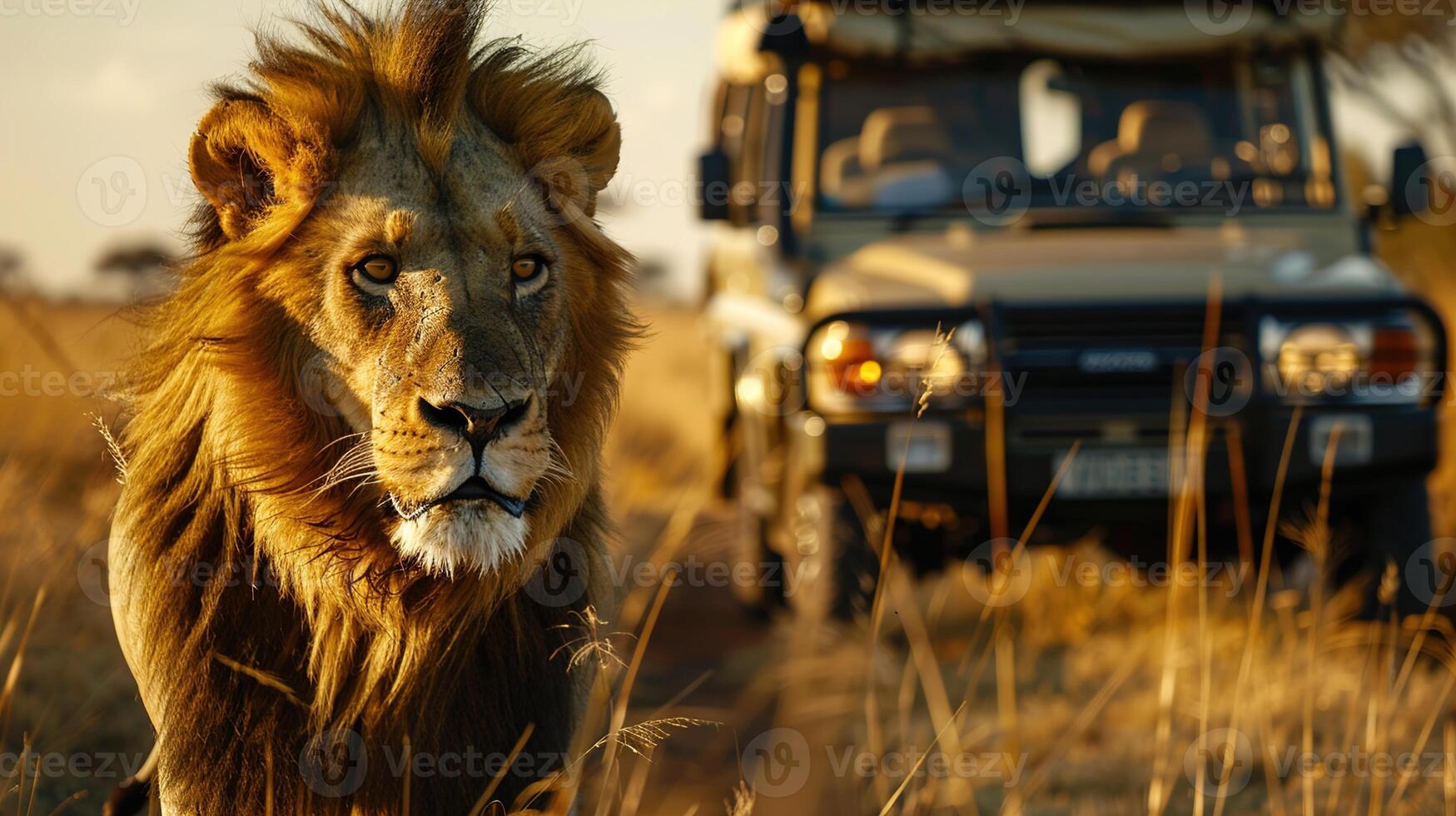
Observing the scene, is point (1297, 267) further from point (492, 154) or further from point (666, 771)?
point (492, 154)

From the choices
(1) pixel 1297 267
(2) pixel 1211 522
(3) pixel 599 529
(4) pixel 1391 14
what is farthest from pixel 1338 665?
(4) pixel 1391 14

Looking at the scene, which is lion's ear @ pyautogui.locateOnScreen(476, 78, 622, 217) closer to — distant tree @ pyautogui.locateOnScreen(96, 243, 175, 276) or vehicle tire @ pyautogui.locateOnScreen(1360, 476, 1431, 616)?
distant tree @ pyautogui.locateOnScreen(96, 243, 175, 276)

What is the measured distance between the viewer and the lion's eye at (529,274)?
2.32m

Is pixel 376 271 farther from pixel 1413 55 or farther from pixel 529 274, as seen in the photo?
pixel 1413 55

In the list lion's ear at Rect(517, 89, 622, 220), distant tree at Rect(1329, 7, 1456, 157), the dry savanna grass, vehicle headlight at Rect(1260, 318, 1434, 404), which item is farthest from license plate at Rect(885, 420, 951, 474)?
distant tree at Rect(1329, 7, 1456, 157)

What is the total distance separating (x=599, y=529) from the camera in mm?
2686

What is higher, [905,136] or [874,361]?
[905,136]

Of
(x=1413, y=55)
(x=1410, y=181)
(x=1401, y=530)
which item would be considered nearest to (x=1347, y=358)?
(x=1401, y=530)

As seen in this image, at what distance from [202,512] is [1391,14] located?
13.9 metres

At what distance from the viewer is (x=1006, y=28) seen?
545 centimetres

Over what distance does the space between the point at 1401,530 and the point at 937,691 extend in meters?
2.35

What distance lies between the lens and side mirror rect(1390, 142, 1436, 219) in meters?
5.38

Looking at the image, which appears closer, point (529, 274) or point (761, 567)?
point (529, 274)

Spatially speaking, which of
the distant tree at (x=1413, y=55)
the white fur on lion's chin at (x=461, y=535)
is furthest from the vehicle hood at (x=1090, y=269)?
the distant tree at (x=1413, y=55)
